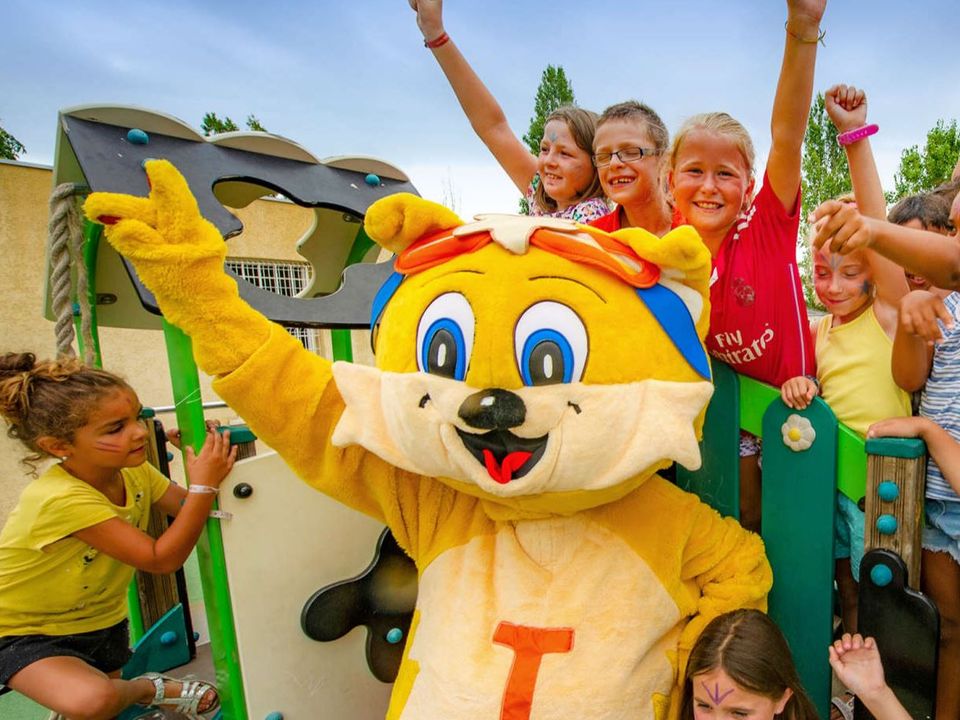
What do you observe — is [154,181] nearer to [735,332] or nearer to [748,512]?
[735,332]

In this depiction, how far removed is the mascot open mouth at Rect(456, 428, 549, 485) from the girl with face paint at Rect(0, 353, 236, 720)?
94 cm

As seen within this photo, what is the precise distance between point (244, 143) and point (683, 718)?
1.86 m

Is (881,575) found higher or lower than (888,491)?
lower

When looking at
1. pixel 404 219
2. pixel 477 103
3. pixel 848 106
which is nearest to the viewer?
pixel 404 219

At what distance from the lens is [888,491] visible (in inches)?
47.7

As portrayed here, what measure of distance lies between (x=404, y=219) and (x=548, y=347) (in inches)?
17.2

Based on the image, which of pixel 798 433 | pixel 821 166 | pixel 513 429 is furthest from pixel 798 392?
pixel 821 166

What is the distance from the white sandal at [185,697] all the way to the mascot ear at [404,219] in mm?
1709

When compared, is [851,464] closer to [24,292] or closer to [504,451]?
[504,451]

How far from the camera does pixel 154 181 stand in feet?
3.66

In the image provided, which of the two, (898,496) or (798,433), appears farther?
(798,433)

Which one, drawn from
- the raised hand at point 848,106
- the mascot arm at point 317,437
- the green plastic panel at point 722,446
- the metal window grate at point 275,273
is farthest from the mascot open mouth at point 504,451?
the metal window grate at point 275,273

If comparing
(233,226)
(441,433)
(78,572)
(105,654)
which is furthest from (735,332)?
(105,654)

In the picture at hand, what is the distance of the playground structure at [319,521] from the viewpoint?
1271 mm
